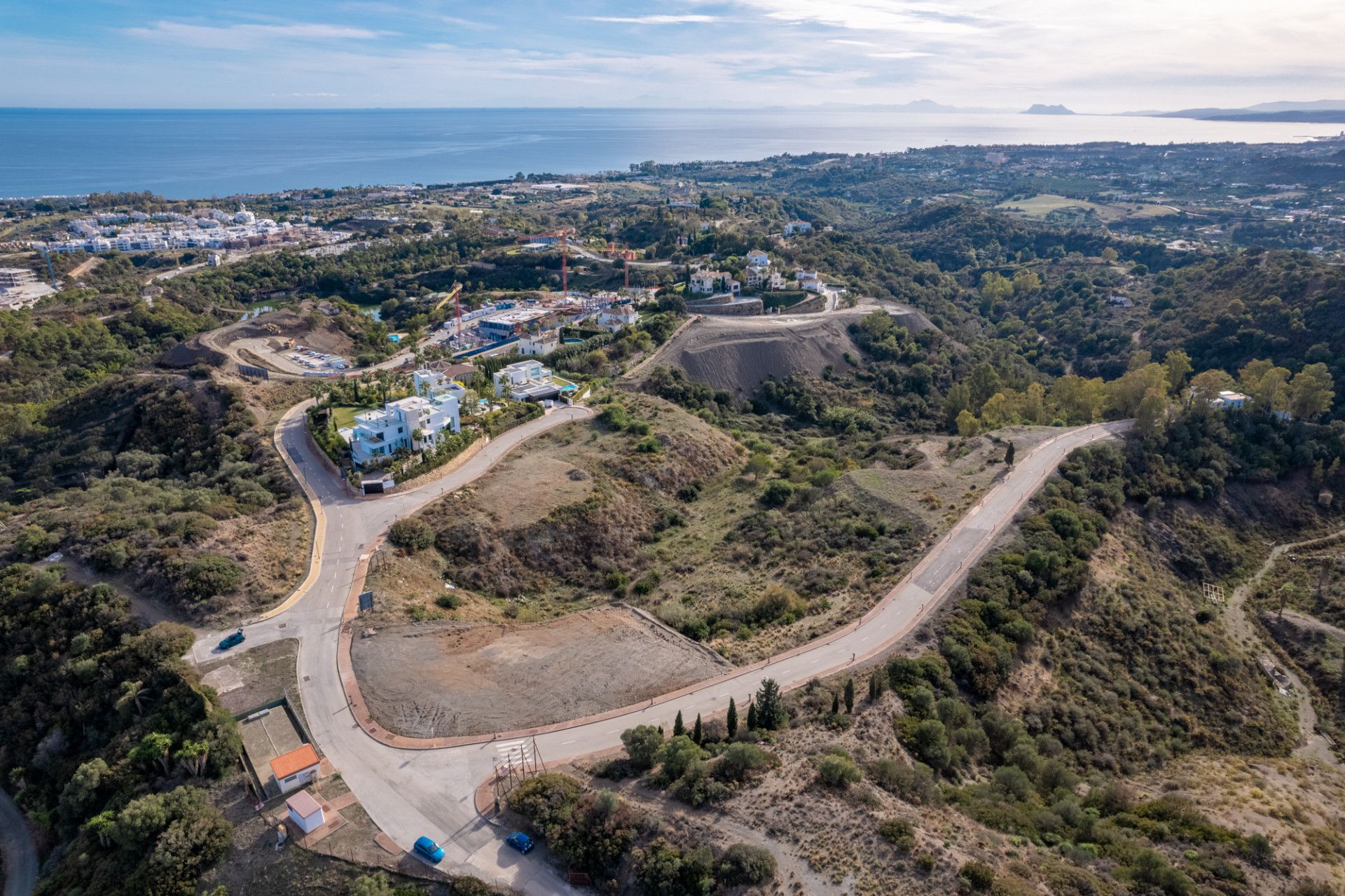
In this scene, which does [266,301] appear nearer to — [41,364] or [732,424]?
[41,364]

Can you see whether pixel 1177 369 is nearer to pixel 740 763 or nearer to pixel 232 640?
pixel 740 763

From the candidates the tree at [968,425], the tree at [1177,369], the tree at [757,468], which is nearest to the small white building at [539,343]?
the tree at [757,468]

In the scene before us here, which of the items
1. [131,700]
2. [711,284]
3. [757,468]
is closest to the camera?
[131,700]

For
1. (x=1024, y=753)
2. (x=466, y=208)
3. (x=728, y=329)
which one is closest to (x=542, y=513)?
(x=1024, y=753)

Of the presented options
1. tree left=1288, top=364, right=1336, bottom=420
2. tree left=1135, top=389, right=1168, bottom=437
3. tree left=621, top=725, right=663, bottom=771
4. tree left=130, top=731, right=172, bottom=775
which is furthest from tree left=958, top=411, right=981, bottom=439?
tree left=130, top=731, right=172, bottom=775

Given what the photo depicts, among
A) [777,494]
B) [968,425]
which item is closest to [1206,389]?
[968,425]

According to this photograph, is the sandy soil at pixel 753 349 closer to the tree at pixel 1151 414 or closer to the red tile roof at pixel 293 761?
the tree at pixel 1151 414
